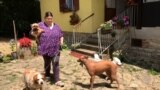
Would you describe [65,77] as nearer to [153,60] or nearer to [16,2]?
[153,60]

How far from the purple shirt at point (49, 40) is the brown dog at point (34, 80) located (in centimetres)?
79

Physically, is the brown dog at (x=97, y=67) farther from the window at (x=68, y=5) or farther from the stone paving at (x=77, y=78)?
the window at (x=68, y=5)

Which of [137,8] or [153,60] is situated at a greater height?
[137,8]

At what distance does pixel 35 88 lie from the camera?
7.27 metres

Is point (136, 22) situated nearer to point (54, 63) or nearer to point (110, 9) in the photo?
point (110, 9)

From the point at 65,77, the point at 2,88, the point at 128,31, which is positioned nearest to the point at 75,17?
the point at 128,31

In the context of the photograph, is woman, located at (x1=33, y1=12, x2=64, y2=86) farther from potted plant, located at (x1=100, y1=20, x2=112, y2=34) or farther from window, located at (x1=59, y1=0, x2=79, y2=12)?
window, located at (x1=59, y1=0, x2=79, y2=12)

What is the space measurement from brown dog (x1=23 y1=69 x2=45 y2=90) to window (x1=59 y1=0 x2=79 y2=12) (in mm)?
7861

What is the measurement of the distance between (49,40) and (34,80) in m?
1.26

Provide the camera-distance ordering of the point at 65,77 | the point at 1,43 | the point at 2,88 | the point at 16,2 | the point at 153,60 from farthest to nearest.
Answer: the point at 16,2 → the point at 1,43 → the point at 153,60 → the point at 65,77 → the point at 2,88

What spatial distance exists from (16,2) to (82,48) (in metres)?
8.10

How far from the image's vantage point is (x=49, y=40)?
7867 millimetres

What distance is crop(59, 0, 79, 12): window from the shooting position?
586 inches

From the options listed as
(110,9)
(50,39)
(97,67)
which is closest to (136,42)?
(110,9)
